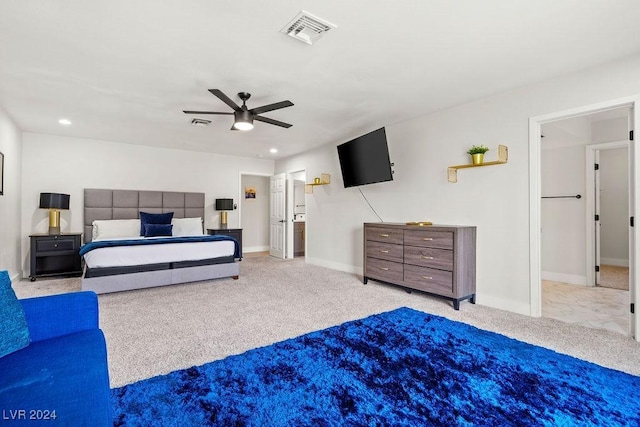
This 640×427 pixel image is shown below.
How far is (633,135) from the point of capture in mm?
2732

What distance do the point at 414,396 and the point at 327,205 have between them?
454cm

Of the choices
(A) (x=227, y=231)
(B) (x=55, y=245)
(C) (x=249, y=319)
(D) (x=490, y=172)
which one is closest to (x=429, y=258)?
(D) (x=490, y=172)

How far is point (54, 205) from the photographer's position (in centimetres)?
499

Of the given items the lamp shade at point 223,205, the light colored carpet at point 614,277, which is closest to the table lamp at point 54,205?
the lamp shade at point 223,205

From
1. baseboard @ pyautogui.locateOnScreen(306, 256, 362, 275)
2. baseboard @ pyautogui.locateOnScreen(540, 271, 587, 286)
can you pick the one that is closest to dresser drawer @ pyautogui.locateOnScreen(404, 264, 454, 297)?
baseboard @ pyautogui.locateOnScreen(306, 256, 362, 275)

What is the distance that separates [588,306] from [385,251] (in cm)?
234

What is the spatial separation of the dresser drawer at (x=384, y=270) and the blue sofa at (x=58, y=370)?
3.31m

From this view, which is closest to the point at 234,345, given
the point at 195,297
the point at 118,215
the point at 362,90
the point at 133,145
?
the point at 195,297

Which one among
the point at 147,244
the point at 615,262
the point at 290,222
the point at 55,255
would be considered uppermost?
the point at 290,222

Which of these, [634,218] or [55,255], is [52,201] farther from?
[634,218]

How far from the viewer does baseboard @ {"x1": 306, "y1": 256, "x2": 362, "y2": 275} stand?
5526 millimetres

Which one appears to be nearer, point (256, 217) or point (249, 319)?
point (249, 319)

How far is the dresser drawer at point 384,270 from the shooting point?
4.17 meters

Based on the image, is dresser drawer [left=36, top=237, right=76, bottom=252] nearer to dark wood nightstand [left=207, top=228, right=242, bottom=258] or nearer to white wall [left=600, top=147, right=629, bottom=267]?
dark wood nightstand [left=207, top=228, right=242, bottom=258]
